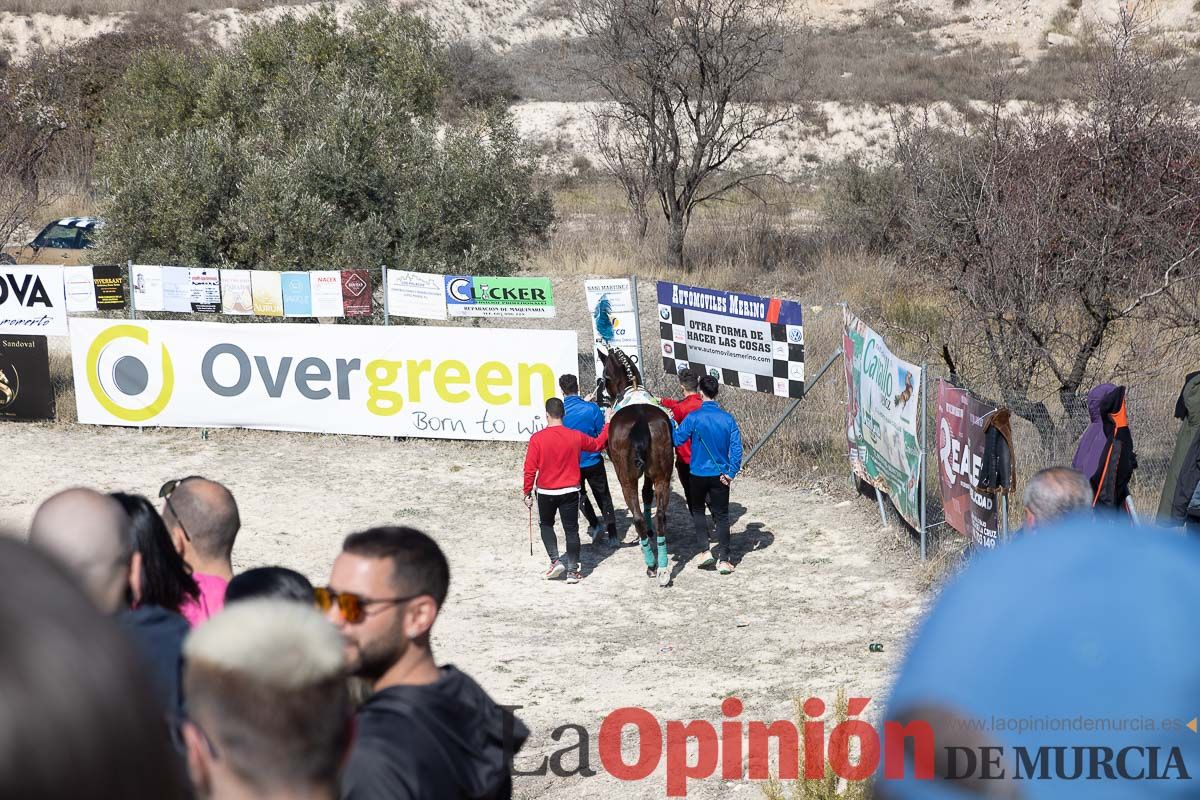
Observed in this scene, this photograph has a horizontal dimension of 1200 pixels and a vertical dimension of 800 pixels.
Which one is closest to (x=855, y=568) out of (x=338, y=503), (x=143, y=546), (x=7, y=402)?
(x=338, y=503)

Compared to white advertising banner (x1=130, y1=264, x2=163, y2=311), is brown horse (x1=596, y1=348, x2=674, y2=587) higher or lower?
lower

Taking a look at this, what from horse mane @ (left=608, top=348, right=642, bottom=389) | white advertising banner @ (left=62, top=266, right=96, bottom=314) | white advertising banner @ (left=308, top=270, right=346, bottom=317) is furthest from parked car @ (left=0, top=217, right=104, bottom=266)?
horse mane @ (left=608, top=348, right=642, bottom=389)

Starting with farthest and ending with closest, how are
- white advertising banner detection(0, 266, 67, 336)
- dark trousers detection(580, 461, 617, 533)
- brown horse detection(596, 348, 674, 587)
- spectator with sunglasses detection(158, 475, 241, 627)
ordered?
white advertising banner detection(0, 266, 67, 336) < dark trousers detection(580, 461, 617, 533) < brown horse detection(596, 348, 674, 587) < spectator with sunglasses detection(158, 475, 241, 627)

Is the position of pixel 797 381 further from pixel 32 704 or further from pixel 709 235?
pixel 709 235

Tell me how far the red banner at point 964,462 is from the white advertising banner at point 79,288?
1191 centimetres

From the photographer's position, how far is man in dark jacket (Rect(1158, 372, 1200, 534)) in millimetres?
7738

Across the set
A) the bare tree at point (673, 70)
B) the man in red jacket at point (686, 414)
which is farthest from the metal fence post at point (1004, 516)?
the bare tree at point (673, 70)

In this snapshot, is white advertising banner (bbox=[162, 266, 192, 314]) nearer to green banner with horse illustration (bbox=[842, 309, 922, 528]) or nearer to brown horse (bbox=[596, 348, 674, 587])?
brown horse (bbox=[596, 348, 674, 587])

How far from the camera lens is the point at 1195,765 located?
43.4 inches

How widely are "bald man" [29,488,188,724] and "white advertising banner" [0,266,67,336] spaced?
14.1 meters

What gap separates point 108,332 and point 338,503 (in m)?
4.87

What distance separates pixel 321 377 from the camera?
1513cm

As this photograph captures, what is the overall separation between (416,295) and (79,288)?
4882 mm

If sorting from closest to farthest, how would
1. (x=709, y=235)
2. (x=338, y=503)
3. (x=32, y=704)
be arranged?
1. (x=32, y=704)
2. (x=338, y=503)
3. (x=709, y=235)
